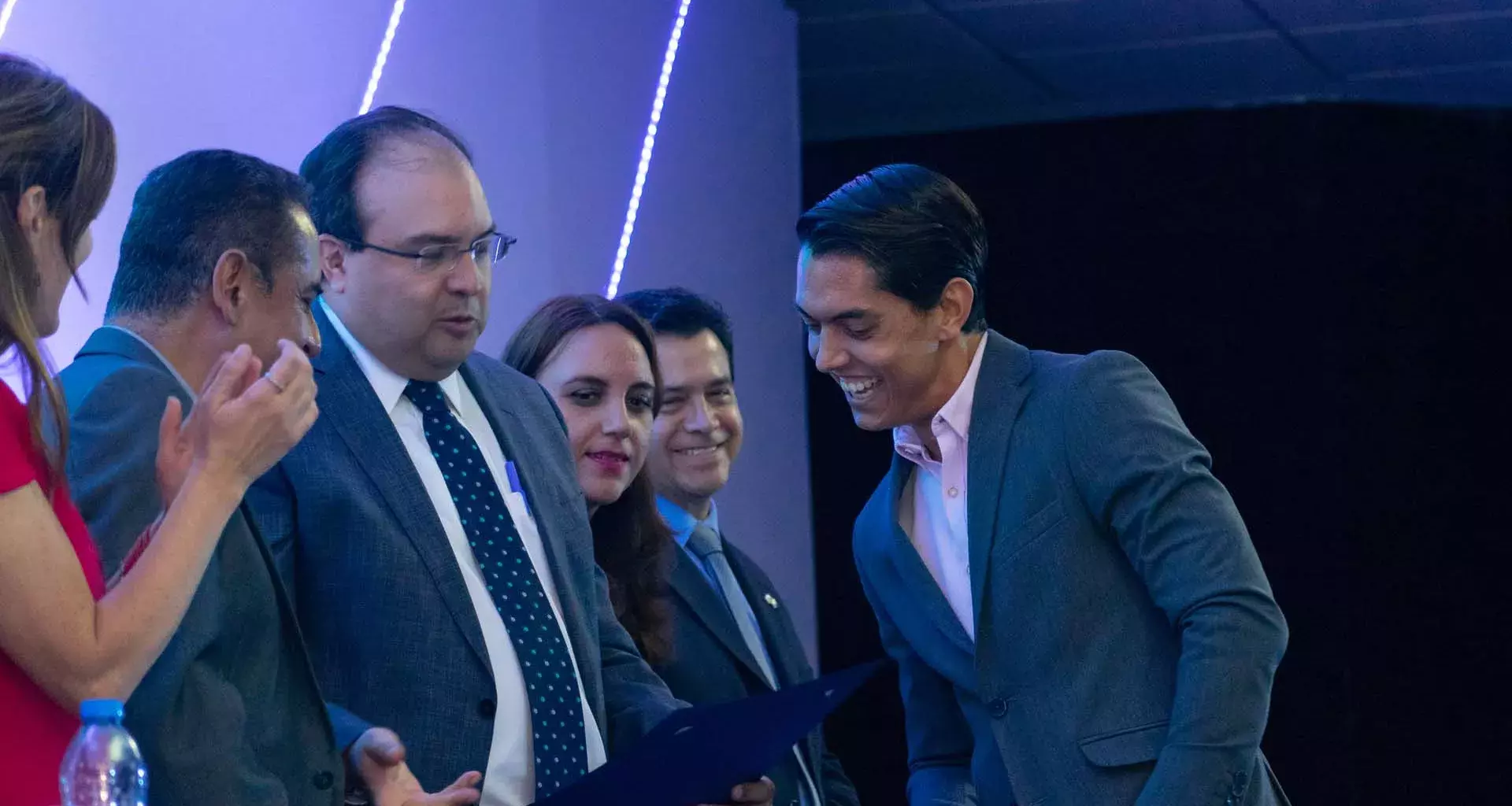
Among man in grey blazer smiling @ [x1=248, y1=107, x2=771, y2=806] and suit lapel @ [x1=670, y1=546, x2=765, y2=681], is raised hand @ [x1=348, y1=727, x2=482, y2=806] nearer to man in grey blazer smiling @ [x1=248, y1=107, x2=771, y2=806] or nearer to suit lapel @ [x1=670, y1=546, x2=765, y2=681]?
man in grey blazer smiling @ [x1=248, y1=107, x2=771, y2=806]

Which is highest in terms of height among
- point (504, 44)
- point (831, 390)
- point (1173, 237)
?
point (504, 44)

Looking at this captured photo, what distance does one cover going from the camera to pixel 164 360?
2051 mm

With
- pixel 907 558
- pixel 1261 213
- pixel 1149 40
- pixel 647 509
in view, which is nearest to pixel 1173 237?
pixel 1261 213

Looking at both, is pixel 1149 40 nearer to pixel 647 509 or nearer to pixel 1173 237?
pixel 1173 237

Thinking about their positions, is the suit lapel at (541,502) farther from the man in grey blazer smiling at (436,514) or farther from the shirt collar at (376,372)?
the shirt collar at (376,372)

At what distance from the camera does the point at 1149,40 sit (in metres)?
6.41

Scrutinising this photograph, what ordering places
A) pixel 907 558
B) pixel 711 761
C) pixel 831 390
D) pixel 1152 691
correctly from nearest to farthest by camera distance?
pixel 711 761 < pixel 1152 691 < pixel 907 558 < pixel 831 390

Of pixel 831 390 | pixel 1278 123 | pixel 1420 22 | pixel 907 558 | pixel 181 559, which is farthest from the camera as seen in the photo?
pixel 831 390

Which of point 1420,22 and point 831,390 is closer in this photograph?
point 1420,22

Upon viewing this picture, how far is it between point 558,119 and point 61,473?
2.51 meters

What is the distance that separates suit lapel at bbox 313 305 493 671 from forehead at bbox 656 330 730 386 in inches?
48.2

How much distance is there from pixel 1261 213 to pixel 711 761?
5.44 meters

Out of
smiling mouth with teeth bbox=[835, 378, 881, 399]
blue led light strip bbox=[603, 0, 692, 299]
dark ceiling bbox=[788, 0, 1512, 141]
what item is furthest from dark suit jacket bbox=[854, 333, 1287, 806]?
dark ceiling bbox=[788, 0, 1512, 141]

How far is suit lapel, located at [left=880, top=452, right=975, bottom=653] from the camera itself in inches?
101
